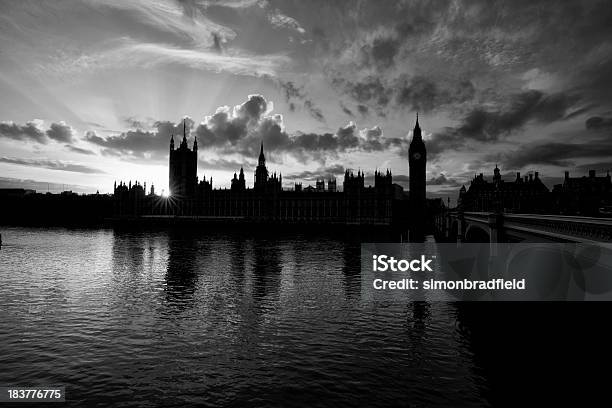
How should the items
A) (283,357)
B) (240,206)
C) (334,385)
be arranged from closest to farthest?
(334,385), (283,357), (240,206)

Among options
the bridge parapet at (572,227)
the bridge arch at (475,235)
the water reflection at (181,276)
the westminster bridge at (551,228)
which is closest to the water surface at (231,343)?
the water reflection at (181,276)

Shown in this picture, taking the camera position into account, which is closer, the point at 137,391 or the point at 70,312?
the point at 137,391

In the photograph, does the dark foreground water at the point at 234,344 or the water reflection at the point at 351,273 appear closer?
the dark foreground water at the point at 234,344

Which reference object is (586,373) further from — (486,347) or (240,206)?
(240,206)

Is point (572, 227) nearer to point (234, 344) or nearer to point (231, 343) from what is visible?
point (234, 344)

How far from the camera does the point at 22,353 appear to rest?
68.6 feet

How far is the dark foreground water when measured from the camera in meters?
17.1

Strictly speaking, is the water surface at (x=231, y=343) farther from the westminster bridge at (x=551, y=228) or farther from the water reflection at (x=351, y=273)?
the westminster bridge at (x=551, y=228)

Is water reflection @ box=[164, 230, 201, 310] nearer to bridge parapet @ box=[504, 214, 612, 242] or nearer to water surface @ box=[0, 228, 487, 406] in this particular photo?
water surface @ box=[0, 228, 487, 406]

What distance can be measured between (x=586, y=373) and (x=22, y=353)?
27514 mm

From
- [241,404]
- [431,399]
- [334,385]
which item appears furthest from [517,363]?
[241,404]

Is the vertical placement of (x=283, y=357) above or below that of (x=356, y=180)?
below

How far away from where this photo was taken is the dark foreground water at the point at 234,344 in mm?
17109

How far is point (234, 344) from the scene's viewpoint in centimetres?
2256
